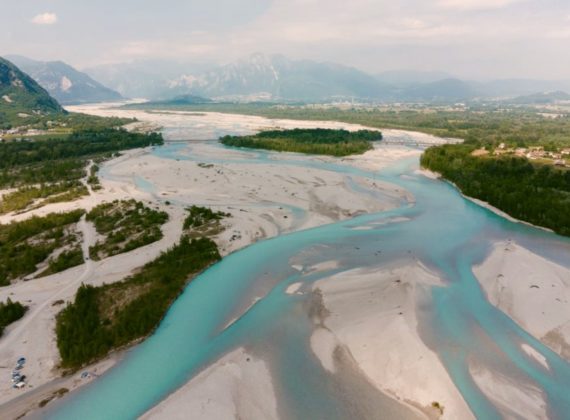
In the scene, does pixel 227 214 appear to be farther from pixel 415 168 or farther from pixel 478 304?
pixel 415 168

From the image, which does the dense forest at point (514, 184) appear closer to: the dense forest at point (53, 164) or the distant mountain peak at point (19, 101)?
the dense forest at point (53, 164)

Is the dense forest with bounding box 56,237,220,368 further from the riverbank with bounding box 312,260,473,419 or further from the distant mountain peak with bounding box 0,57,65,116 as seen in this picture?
the distant mountain peak with bounding box 0,57,65,116

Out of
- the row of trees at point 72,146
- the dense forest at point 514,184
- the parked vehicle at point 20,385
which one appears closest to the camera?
the parked vehicle at point 20,385

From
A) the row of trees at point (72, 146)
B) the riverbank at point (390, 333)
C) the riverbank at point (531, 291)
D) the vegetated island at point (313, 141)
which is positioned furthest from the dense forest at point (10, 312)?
the vegetated island at point (313, 141)

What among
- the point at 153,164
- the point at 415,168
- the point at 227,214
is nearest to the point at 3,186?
the point at 153,164

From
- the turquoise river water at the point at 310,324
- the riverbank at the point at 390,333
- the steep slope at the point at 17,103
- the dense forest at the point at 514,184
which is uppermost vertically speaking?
the steep slope at the point at 17,103

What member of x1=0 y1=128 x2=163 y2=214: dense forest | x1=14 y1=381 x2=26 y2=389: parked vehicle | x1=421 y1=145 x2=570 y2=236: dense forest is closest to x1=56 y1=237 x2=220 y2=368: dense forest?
x1=14 y1=381 x2=26 y2=389: parked vehicle
